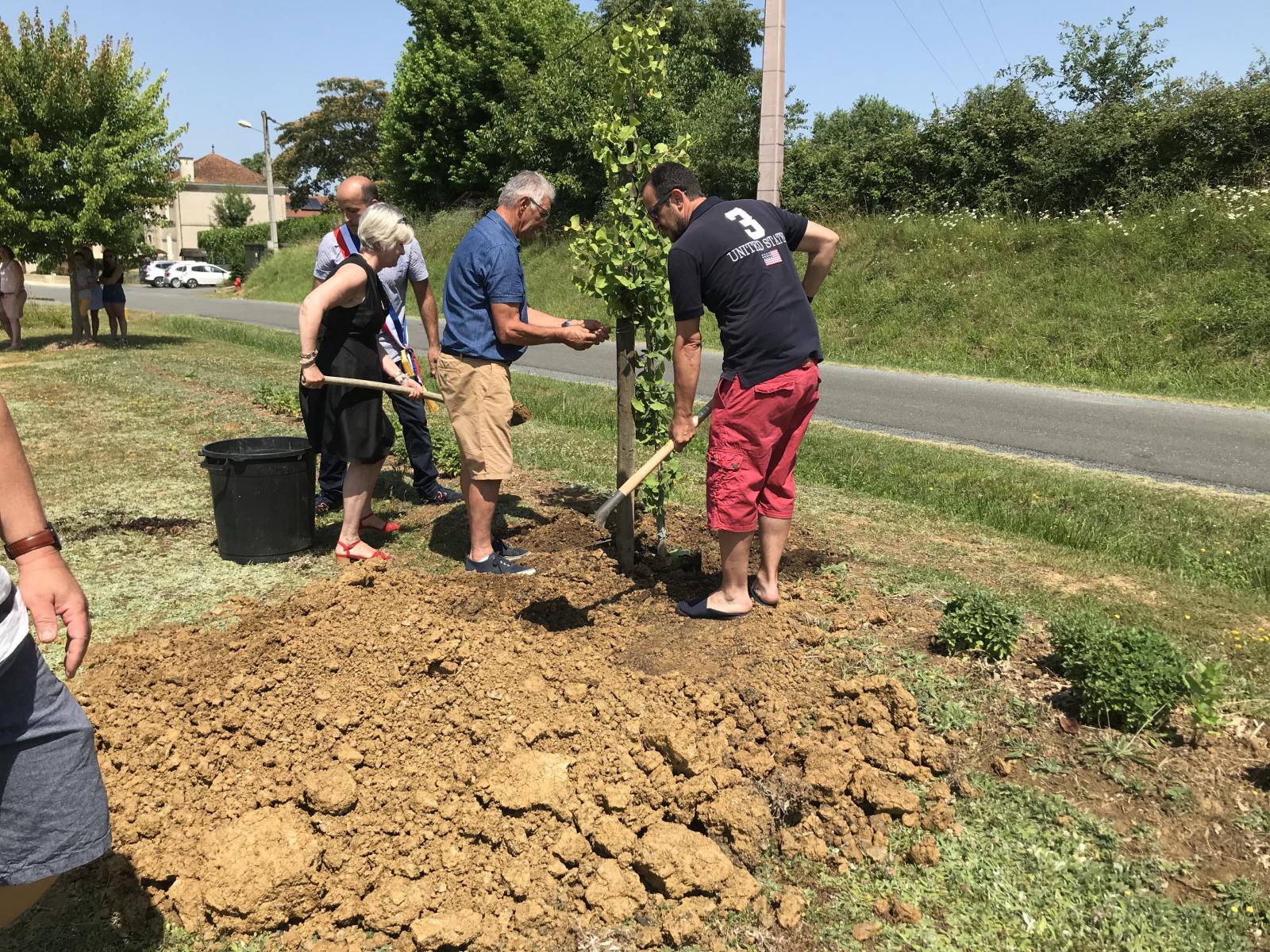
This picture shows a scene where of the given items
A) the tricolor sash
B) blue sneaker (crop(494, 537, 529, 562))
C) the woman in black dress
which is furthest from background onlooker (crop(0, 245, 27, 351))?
blue sneaker (crop(494, 537, 529, 562))

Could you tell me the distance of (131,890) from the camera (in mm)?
2721

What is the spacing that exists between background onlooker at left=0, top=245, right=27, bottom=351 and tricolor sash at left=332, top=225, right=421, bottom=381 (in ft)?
43.5

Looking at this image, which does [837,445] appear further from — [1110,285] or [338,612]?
[1110,285]

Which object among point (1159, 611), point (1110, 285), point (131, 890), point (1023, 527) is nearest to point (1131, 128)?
point (1110, 285)

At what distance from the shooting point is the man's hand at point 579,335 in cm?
462

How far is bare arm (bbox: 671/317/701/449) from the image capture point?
3.83 m

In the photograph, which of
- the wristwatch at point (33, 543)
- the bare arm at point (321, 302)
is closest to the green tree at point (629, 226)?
the bare arm at point (321, 302)

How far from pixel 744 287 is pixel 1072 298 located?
484 inches

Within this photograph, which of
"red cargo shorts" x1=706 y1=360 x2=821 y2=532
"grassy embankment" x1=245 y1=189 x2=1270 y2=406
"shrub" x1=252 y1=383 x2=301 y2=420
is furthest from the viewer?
"grassy embankment" x1=245 y1=189 x2=1270 y2=406

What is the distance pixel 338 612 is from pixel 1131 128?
664 inches

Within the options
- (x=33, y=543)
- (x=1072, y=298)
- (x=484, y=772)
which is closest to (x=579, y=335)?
(x=484, y=772)

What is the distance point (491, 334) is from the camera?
4621 mm

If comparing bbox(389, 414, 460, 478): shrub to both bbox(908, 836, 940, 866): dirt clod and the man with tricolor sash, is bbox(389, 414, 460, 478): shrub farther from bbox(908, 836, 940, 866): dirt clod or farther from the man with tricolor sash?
bbox(908, 836, 940, 866): dirt clod

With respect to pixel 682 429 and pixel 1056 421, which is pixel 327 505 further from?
pixel 1056 421
